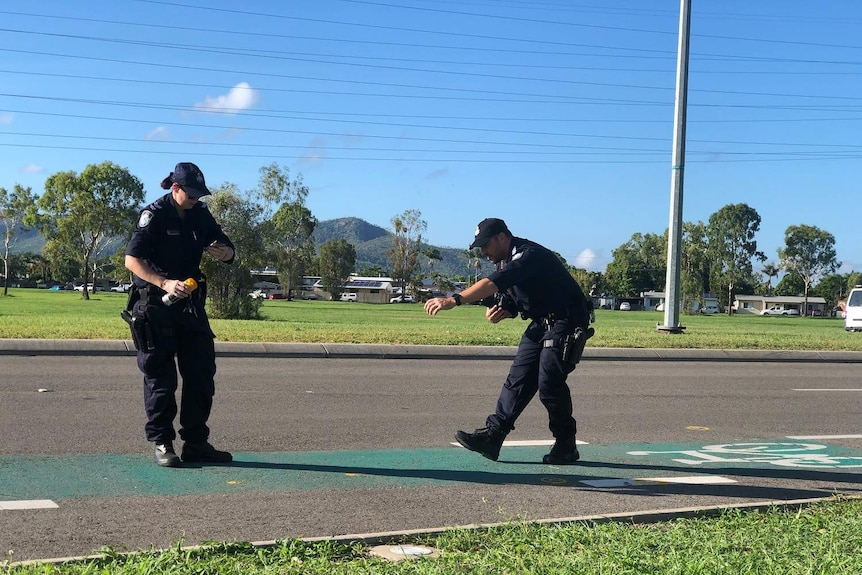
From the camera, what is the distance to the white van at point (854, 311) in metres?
40.2

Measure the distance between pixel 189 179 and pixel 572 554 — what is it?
3490mm

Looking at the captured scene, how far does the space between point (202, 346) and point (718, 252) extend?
5092 inches

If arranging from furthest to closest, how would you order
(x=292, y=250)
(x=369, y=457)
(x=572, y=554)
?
(x=292, y=250) → (x=369, y=457) → (x=572, y=554)

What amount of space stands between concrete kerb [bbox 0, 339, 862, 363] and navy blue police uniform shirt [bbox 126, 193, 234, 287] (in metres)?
8.40

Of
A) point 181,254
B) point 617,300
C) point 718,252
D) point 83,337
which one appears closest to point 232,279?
point 83,337

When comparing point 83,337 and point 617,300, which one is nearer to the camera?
point 83,337

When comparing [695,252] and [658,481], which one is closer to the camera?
[658,481]

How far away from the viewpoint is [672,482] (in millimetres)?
6344

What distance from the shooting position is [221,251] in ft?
21.0

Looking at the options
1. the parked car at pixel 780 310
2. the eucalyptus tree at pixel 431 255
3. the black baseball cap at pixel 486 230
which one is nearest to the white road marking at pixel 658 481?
the black baseball cap at pixel 486 230

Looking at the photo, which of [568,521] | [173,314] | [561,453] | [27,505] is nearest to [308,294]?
[561,453]

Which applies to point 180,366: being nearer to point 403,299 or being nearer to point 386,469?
point 386,469

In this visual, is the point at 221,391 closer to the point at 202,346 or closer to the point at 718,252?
the point at 202,346

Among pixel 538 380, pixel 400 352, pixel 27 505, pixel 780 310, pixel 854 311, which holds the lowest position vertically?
pixel 27 505
